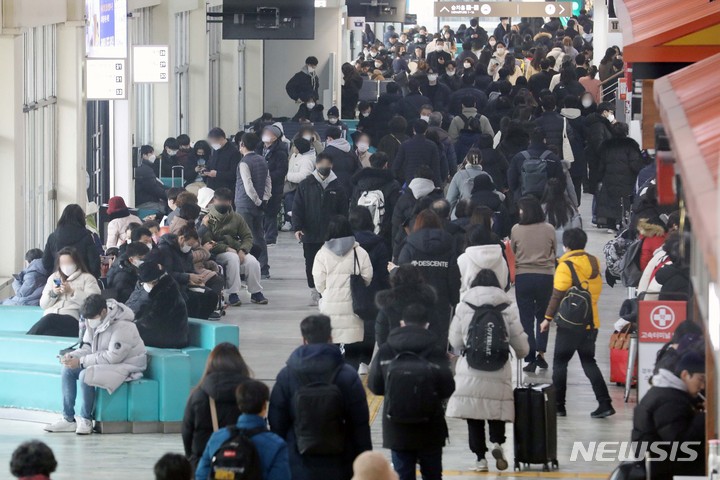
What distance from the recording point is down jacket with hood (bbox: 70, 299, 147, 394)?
10.9 meters

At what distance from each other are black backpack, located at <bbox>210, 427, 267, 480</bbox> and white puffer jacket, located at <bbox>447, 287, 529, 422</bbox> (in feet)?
10.0

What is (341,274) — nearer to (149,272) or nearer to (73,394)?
(149,272)

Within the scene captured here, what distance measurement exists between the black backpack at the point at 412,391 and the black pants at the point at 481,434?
1.45 meters

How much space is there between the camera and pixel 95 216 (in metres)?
17.9

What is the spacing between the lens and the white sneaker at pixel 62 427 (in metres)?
11.3

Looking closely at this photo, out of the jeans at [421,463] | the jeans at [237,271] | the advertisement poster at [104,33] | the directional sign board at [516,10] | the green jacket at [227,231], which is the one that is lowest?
the jeans at [421,463]

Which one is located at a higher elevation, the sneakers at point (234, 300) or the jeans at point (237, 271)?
the jeans at point (237, 271)

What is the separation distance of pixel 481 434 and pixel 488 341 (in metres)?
0.70

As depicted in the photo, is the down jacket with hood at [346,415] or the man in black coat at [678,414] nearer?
the man in black coat at [678,414]

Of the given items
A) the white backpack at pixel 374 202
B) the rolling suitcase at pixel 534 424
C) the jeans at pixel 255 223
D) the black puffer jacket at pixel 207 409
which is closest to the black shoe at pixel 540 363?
the rolling suitcase at pixel 534 424

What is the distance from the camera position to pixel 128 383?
11203mm

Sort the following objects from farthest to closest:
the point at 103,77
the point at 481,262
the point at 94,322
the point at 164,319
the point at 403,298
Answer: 1. the point at 103,77
2. the point at 481,262
3. the point at 164,319
4. the point at 94,322
5. the point at 403,298

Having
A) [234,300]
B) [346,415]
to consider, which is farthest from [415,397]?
[234,300]

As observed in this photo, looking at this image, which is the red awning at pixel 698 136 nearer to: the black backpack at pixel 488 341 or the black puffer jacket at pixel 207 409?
the black backpack at pixel 488 341
